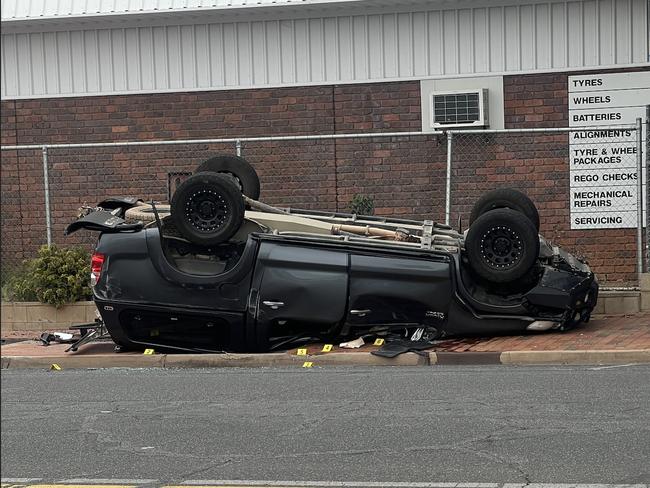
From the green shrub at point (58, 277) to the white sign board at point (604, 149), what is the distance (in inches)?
260

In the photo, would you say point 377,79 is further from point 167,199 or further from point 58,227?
point 58,227

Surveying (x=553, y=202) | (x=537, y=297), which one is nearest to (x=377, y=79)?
(x=553, y=202)

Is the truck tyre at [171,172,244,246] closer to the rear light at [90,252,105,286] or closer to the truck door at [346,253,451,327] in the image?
the rear light at [90,252,105,286]

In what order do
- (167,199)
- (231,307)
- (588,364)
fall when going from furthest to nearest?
1. (167,199)
2. (231,307)
3. (588,364)

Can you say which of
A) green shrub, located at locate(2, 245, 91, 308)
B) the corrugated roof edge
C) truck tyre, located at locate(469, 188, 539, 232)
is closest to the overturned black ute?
truck tyre, located at locate(469, 188, 539, 232)

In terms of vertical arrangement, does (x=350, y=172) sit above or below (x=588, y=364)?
above

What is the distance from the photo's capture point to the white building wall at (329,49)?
43.0 feet

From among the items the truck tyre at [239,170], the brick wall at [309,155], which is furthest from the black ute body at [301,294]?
the brick wall at [309,155]

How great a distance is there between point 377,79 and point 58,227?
5193 millimetres

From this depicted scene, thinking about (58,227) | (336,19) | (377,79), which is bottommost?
(58,227)

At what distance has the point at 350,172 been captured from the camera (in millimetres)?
13578

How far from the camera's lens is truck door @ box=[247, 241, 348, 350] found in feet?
32.0

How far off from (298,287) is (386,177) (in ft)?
13.7

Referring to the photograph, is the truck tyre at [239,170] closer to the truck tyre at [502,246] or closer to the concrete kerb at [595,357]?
the truck tyre at [502,246]
